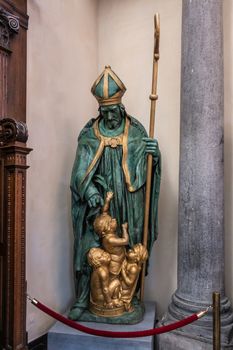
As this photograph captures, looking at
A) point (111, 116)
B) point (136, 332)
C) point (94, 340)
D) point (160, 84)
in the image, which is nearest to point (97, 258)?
point (94, 340)

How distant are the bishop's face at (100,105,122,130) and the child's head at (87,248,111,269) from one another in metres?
1.01

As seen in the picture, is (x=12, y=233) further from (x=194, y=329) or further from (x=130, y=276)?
(x=194, y=329)

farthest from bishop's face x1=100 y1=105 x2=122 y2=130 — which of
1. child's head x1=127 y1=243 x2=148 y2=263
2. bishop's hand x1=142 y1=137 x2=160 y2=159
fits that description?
child's head x1=127 y1=243 x2=148 y2=263

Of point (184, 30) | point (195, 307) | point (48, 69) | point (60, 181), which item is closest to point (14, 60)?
point (48, 69)

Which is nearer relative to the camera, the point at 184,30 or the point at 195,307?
the point at 195,307

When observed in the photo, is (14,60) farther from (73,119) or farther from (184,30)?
(184,30)

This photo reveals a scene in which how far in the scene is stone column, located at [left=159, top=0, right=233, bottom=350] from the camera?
262cm

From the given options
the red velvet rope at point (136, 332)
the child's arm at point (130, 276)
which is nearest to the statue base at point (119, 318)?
the child's arm at point (130, 276)

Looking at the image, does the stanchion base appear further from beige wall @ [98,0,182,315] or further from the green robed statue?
beige wall @ [98,0,182,315]

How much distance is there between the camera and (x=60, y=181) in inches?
123

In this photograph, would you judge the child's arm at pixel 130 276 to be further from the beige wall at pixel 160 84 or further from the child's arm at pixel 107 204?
the beige wall at pixel 160 84

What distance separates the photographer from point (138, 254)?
8.57ft

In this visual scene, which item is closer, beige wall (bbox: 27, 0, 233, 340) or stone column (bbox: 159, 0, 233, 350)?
stone column (bbox: 159, 0, 233, 350)

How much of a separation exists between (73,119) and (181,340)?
7.08 feet
